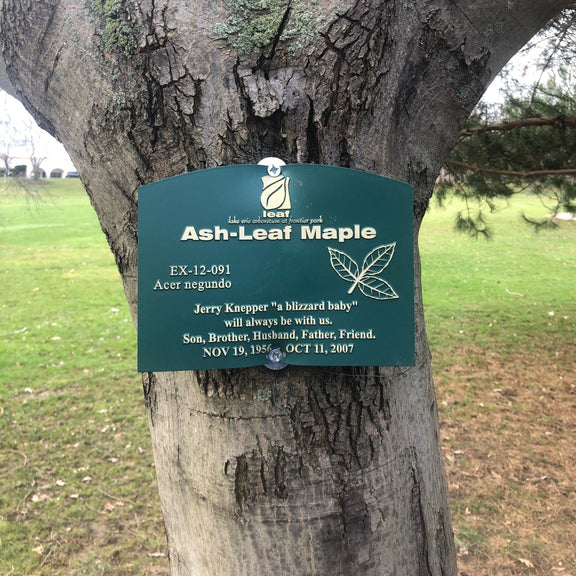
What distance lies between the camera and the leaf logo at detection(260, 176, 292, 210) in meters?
1.33

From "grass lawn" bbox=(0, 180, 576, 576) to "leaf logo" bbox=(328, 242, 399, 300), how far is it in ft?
7.76

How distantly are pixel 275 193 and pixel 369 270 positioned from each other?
33cm

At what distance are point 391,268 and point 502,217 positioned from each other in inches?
831

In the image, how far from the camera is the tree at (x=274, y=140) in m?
1.28

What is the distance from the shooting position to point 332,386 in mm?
1384

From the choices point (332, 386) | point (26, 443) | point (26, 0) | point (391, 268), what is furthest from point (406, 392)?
point (26, 443)

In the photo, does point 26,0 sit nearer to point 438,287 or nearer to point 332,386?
point 332,386

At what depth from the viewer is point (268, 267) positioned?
1359 mm

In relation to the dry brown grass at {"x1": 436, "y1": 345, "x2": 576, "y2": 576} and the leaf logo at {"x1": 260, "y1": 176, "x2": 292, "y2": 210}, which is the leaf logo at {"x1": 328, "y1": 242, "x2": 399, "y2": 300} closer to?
the leaf logo at {"x1": 260, "y1": 176, "x2": 292, "y2": 210}

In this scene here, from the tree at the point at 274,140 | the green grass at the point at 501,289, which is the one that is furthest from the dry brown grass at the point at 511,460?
the tree at the point at 274,140

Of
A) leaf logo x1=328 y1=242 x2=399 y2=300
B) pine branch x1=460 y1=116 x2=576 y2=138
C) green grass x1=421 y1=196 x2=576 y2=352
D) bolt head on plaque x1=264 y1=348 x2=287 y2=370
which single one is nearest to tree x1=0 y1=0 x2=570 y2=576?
bolt head on plaque x1=264 y1=348 x2=287 y2=370

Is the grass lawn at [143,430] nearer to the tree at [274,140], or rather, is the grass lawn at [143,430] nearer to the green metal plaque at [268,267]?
the tree at [274,140]

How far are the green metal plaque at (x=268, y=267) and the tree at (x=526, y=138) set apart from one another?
3.08 m

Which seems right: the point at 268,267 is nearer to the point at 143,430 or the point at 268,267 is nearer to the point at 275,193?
the point at 275,193
